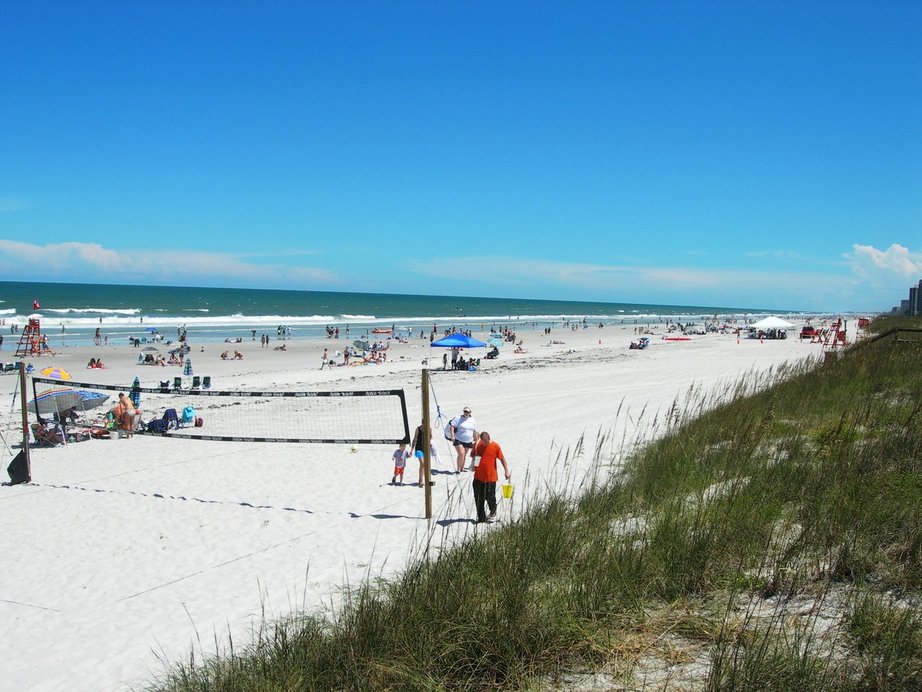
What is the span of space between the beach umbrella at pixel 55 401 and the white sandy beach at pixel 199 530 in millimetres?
1179

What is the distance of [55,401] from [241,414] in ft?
14.2

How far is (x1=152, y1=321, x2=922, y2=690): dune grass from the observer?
3035 millimetres

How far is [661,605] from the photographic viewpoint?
3.76 meters

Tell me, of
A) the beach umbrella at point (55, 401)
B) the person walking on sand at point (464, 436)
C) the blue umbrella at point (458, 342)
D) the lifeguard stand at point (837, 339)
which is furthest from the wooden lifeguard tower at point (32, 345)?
the lifeguard stand at point (837, 339)

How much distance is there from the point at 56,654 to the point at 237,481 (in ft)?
17.5

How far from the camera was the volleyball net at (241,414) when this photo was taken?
14164 mm

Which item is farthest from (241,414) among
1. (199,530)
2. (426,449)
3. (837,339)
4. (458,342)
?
(837,339)

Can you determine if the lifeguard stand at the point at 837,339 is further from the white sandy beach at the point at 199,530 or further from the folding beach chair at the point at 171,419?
the folding beach chair at the point at 171,419

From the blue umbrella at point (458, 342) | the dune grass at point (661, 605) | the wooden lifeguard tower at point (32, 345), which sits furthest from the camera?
the wooden lifeguard tower at point (32, 345)

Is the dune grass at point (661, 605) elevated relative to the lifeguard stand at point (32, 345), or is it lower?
elevated

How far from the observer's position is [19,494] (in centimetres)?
991

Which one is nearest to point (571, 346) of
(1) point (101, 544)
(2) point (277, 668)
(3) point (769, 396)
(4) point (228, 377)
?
(4) point (228, 377)

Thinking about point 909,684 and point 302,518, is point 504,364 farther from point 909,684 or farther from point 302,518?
point 909,684

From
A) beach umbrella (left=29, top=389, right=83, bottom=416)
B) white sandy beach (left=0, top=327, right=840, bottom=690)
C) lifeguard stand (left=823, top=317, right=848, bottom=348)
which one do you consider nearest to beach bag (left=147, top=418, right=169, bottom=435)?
white sandy beach (left=0, top=327, right=840, bottom=690)
